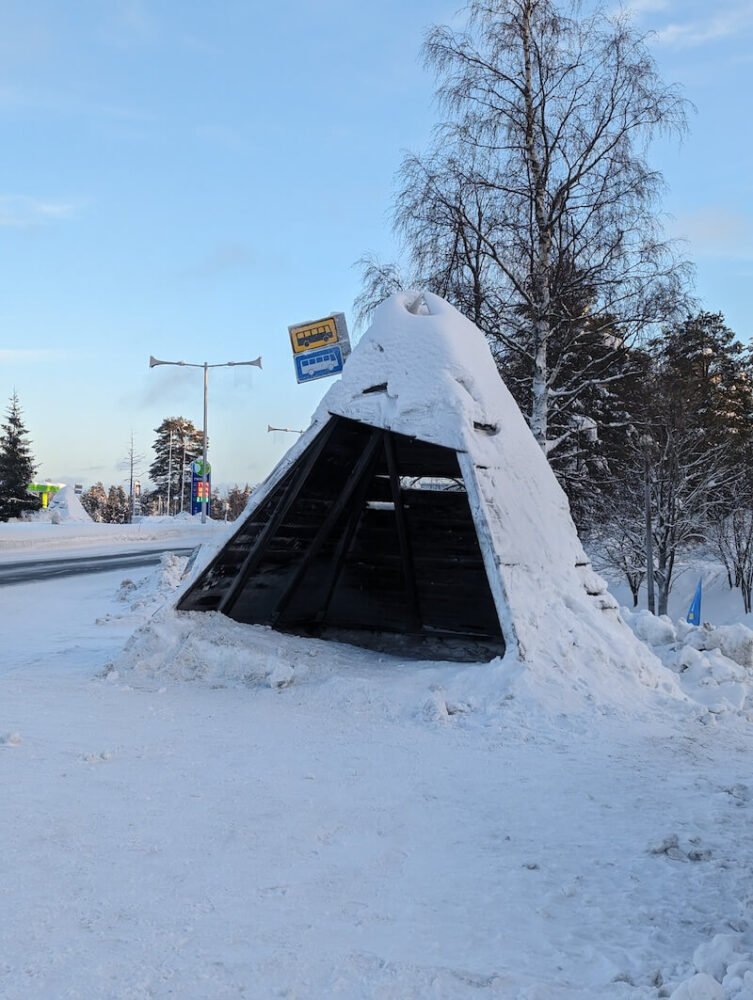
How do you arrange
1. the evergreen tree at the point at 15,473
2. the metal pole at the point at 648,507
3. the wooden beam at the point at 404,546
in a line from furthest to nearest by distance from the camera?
the evergreen tree at the point at 15,473, the metal pole at the point at 648,507, the wooden beam at the point at 404,546

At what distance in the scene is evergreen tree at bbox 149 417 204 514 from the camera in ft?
275

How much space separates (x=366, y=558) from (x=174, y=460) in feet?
253

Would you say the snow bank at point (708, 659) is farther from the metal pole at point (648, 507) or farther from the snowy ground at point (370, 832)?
the metal pole at point (648, 507)

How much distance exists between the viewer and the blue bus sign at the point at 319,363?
10830 millimetres

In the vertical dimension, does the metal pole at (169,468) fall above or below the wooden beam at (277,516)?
above

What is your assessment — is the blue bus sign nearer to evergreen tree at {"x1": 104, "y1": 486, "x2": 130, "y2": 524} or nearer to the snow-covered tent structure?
the snow-covered tent structure

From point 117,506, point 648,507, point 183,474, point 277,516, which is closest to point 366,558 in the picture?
point 277,516

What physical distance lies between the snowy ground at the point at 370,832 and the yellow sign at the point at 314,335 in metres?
4.85

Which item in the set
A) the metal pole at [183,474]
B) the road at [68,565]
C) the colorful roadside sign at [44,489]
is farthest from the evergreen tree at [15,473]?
the metal pole at [183,474]

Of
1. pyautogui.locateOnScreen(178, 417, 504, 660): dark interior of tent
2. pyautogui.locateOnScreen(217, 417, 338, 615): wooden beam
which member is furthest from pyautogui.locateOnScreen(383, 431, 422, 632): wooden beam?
pyautogui.locateOnScreen(217, 417, 338, 615): wooden beam

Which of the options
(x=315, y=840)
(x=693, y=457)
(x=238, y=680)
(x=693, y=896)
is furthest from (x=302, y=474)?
(x=693, y=457)

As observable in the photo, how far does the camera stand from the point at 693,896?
3131 mm

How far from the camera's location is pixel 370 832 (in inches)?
151

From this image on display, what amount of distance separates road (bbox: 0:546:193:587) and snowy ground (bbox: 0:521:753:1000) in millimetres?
11951
